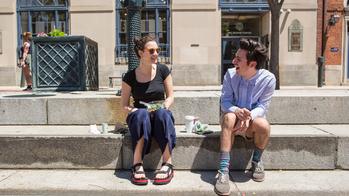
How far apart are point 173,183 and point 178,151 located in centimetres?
49

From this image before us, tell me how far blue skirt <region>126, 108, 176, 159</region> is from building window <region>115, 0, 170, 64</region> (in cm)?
1248

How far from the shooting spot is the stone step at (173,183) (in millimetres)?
3895

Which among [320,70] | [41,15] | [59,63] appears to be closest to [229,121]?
[59,63]

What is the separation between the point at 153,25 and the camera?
16.8m

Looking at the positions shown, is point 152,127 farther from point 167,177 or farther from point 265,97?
point 265,97

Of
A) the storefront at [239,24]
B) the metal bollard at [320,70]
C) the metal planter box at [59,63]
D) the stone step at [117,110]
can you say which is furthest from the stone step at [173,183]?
the storefront at [239,24]

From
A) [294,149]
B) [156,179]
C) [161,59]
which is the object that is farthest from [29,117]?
[161,59]

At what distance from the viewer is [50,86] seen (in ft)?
24.2

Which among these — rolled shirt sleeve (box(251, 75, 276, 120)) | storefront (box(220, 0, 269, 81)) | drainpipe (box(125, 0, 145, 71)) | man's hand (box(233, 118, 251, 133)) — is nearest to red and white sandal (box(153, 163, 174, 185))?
man's hand (box(233, 118, 251, 133))

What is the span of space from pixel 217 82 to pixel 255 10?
11.3ft

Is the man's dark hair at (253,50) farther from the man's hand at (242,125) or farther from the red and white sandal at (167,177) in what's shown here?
the red and white sandal at (167,177)

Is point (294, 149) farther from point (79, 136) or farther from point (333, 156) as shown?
point (79, 136)

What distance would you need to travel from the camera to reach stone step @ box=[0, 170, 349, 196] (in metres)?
3.89

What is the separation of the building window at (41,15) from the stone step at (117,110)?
39.1 feet
